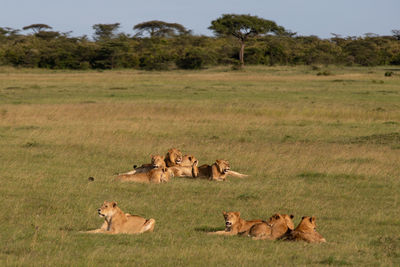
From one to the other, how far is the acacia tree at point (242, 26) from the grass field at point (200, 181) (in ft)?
120

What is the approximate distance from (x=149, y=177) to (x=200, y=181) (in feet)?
3.24

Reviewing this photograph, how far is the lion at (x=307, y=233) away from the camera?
7.77 metres

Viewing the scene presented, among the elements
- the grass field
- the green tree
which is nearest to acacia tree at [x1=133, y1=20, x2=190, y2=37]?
the green tree

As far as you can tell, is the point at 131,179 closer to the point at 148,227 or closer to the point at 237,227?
the point at 148,227

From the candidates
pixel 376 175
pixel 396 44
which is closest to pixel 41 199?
pixel 376 175

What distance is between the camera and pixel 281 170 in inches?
535

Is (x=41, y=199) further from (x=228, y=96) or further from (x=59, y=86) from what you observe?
(x=59, y=86)

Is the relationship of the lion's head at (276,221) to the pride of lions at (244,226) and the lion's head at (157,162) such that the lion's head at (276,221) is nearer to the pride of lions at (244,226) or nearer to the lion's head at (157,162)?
the pride of lions at (244,226)

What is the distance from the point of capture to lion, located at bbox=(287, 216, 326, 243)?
25.5 ft

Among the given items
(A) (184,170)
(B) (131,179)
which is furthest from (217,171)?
(B) (131,179)

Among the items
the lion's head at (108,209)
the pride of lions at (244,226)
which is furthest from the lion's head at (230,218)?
the lion's head at (108,209)

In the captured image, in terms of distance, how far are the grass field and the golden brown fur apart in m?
0.25

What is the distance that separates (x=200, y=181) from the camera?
40.5 ft

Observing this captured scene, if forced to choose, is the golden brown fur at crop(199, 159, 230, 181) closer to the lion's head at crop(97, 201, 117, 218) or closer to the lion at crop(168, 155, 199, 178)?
the lion at crop(168, 155, 199, 178)
